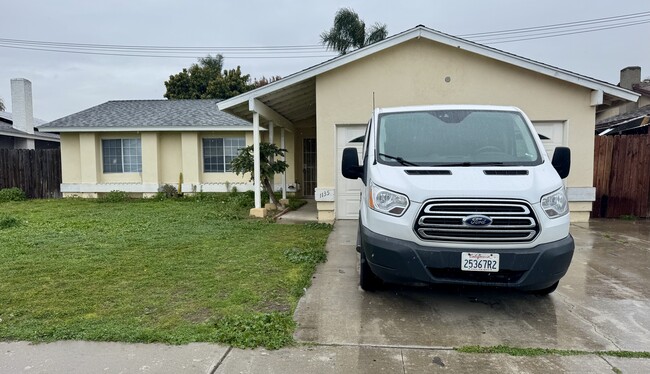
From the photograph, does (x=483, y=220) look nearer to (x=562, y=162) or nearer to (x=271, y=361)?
(x=562, y=162)

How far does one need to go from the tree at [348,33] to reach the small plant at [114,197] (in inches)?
540

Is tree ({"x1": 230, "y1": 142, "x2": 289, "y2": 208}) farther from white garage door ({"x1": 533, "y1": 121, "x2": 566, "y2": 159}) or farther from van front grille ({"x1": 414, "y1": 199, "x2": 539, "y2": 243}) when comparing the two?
van front grille ({"x1": 414, "y1": 199, "x2": 539, "y2": 243})

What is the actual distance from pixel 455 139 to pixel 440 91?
527 centimetres

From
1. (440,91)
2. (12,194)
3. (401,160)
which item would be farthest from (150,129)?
(401,160)

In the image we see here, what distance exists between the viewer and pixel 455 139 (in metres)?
4.49

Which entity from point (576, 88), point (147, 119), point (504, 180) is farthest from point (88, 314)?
point (147, 119)

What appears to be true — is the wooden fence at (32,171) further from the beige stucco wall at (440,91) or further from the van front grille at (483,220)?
the van front grille at (483,220)

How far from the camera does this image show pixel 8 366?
3.04m

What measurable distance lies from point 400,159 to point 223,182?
12764 millimetres

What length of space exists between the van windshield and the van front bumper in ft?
3.18

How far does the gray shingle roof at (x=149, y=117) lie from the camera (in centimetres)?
1549

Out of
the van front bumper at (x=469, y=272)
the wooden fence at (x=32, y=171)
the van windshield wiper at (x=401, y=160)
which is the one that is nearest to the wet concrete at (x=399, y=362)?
the van front bumper at (x=469, y=272)

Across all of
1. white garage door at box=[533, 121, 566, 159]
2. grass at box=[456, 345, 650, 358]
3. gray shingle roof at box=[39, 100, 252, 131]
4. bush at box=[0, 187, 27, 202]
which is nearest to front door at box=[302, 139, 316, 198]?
gray shingle roof at box=[39, 100, 252, 131]

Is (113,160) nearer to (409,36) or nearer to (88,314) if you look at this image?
(409,36)
